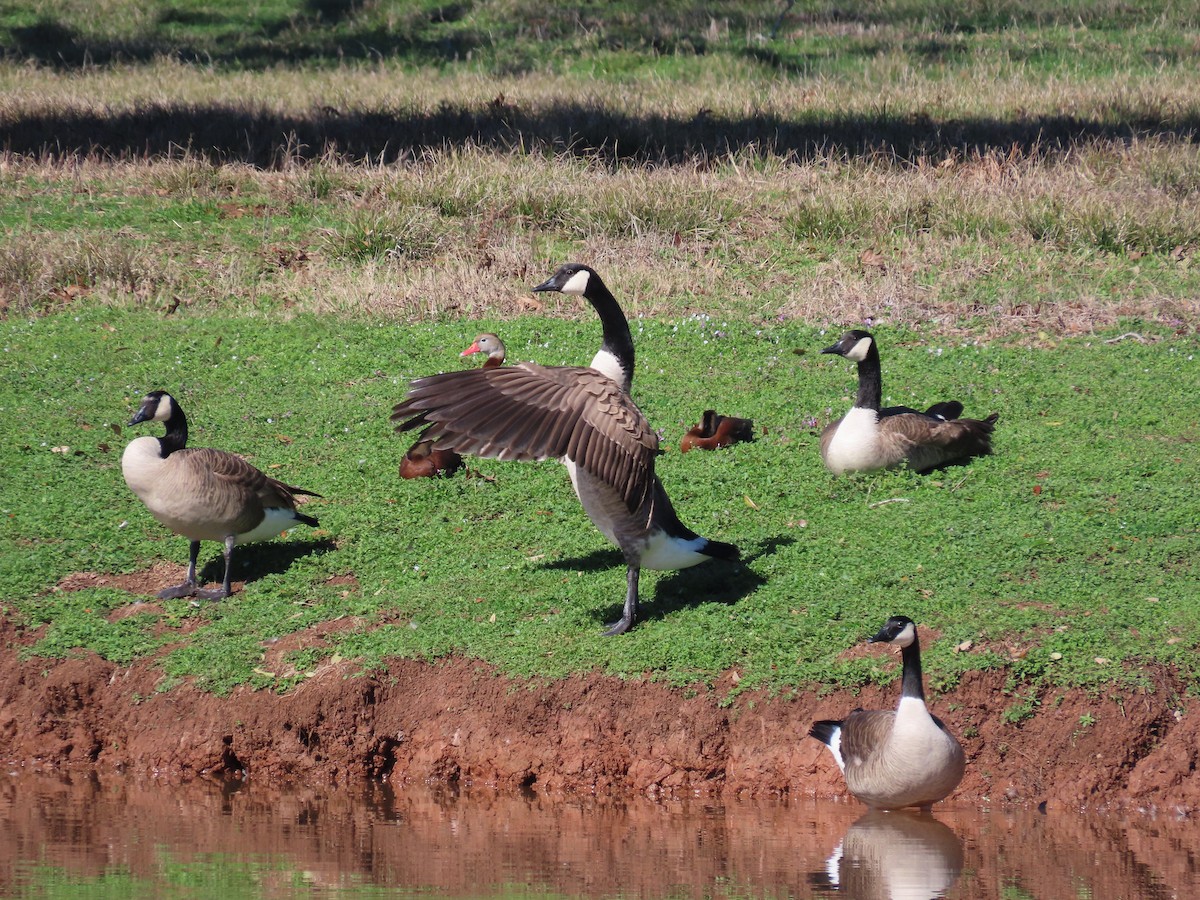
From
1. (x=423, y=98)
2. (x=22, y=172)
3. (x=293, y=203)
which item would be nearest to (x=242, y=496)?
(x=293, y=203)

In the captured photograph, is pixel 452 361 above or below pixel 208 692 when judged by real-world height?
above

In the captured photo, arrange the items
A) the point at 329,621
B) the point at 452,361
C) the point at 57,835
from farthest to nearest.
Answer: the point at 452,361 → the point at 329,621 → the point at 57,835

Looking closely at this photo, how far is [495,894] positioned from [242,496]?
11.6 feet

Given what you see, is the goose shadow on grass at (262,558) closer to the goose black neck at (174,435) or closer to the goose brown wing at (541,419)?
the goose black neck at (174,435)

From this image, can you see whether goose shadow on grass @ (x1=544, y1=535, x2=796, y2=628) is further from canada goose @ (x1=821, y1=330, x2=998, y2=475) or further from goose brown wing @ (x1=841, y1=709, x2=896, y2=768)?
goose brown wing @ (x1=841, y1=709, x2=896, y2=768)

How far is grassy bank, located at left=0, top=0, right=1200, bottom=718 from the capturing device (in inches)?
303

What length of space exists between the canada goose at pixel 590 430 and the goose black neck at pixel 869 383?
2.30 meters

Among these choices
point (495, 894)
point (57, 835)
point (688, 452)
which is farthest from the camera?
→ point (688, 452)

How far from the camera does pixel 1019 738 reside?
664 cm

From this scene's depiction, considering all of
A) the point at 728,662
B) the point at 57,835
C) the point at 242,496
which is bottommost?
the point at 57,835

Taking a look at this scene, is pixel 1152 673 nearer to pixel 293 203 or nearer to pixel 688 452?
pixel 688 452

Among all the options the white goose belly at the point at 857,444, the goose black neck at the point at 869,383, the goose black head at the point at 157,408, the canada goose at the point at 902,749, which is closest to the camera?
the canada goose at the point at 902,749

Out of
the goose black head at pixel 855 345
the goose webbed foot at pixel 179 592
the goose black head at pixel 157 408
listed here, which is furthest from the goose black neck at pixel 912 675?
the goose black head at pixel 157 408

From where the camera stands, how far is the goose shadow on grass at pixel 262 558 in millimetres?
8703
